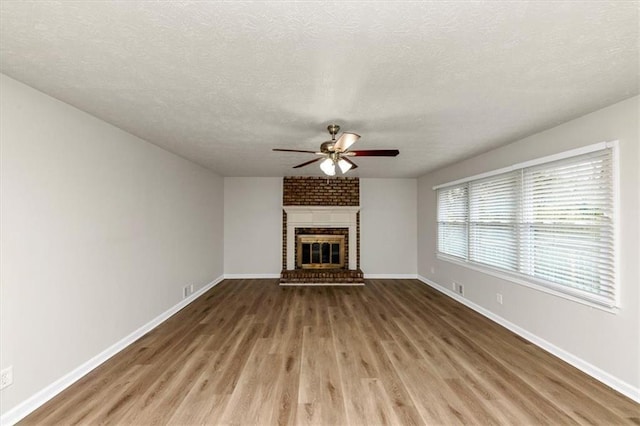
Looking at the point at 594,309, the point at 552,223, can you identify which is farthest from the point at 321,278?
the point at 594,309

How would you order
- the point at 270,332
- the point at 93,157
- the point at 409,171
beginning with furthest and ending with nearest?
the point at 409,171
the point at 270,332
the point at 93,157

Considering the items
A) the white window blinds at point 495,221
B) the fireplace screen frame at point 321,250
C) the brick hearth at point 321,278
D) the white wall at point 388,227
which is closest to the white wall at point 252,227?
the fireplace screen frame at point 321,250

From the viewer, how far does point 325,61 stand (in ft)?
5.16

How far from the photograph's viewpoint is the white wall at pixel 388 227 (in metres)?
6.20

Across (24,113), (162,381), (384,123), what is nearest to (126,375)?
(162,381)

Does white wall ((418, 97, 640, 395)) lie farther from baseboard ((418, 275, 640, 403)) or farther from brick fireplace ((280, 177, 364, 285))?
brick fireplace ((280, 177, 364, 285))

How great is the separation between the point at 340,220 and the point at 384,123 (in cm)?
362

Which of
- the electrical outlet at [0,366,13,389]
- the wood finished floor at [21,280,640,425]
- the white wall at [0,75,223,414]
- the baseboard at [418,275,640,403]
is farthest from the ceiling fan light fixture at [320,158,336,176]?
the baseboard at [418,275,640,403]

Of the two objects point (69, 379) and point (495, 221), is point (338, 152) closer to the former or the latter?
point (495, 221)

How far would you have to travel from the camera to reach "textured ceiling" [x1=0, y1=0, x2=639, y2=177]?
1.21 meters

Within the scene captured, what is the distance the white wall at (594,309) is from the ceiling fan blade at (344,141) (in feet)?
7.25

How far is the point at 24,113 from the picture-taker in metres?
1.90

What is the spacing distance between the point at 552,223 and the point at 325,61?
2933 mm

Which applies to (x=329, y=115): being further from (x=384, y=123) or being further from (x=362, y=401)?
(x=362, y=401)
